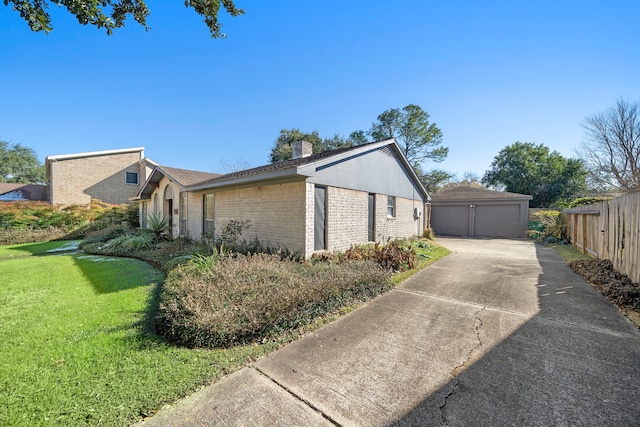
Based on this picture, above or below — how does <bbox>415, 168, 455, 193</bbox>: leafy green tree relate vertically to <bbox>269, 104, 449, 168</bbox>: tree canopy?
below

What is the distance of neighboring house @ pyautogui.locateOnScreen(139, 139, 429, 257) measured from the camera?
7.59 m

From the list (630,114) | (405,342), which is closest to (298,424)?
(405,342)

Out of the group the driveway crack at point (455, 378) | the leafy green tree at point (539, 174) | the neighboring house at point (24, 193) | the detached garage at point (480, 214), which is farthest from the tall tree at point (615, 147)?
the neighboring house at point (24, 193)

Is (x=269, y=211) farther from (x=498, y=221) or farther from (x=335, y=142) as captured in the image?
(x=335, y=142)

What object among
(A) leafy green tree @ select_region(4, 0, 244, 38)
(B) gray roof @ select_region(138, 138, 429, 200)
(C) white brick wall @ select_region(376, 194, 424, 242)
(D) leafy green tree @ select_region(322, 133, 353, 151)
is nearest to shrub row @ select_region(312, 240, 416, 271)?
(B) gray roof @ select_region(138, 138, 429, 200)

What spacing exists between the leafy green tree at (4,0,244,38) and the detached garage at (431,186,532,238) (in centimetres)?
1934

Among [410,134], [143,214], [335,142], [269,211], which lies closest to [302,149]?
[269,211]

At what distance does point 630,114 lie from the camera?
19.5m

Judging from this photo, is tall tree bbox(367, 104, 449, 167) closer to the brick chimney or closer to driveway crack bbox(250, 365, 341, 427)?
the brick chimney

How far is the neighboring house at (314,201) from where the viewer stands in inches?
299

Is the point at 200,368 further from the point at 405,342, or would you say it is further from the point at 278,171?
the point at 278,171

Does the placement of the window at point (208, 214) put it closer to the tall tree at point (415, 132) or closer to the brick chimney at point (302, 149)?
the brick chimney at point (302, 149)

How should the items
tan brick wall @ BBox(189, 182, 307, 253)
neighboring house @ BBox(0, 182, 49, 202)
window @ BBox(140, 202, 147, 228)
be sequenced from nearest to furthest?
tan brick wall @ BBox(189, 182, 307, 253)
window @ BBox(140, 202, 147, 228)
neighboring house @ BBox(0, 182, 49, 202)

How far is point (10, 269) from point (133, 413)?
9911 millimetres
